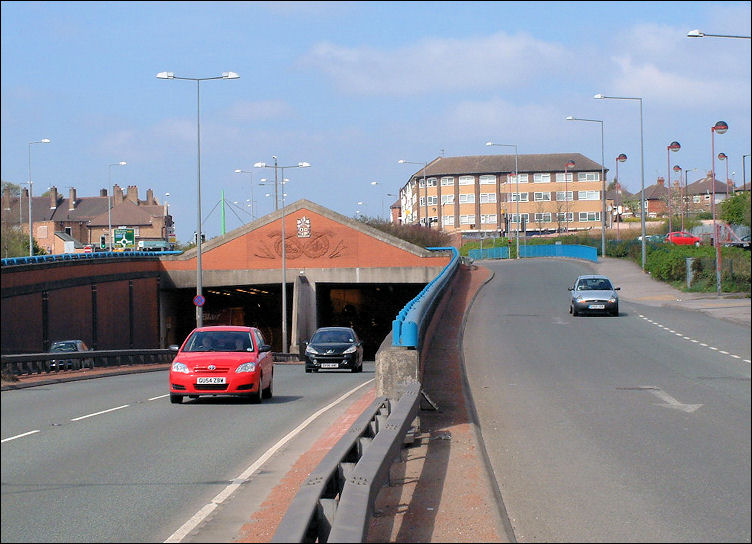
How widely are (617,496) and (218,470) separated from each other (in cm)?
530

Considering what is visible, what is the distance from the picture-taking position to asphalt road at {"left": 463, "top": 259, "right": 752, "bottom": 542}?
4.67 metres

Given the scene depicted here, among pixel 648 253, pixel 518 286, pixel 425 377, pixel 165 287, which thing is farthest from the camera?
pixel 165 287

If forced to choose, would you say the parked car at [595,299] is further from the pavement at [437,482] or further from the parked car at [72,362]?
the parked car at [72,362]

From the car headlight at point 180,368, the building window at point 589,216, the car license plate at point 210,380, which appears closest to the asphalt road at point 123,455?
the car license plate at point 210,380

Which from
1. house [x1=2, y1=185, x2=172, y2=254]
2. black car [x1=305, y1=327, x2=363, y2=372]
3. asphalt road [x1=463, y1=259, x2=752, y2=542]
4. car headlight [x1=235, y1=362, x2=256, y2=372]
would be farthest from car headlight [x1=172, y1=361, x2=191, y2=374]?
house [x1=2, y1=185, x2=172, y2=254]

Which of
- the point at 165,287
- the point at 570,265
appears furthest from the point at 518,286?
the point at 165,287

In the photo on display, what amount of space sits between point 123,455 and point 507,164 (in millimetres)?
120162

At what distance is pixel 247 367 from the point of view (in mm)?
18562

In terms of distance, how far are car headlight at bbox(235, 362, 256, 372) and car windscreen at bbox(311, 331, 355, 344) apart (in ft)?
49.5

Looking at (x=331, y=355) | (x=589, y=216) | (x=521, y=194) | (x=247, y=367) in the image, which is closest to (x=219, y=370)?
(x=247, y=367)

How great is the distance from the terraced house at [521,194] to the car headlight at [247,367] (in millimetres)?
106283

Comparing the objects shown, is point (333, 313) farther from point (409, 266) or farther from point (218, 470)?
point (218, 470)

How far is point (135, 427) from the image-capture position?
48.8 ft

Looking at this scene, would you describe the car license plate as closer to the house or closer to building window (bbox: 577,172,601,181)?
the house
